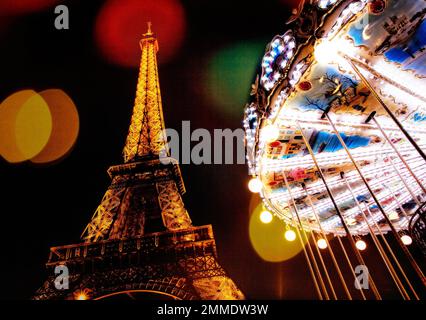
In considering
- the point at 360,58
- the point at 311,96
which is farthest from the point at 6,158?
the point at 360,58

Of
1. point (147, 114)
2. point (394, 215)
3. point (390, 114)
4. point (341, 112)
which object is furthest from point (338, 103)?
point (147, 114)

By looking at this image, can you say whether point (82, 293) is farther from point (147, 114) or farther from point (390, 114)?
point (147, 114)

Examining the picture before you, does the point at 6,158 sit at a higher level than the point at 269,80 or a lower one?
higher

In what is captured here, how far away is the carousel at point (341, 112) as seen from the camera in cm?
372

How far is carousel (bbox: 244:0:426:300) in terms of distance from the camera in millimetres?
3725

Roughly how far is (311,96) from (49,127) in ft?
50.6

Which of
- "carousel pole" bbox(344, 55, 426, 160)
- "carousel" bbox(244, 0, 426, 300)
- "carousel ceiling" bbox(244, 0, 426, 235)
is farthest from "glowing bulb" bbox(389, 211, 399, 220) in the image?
Result: "carousel pole" bbox(344, 55, 426, 160)

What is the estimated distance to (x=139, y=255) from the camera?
11914 mm

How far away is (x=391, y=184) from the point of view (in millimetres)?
7637

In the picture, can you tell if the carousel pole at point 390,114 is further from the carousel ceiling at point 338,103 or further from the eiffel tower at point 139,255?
the eiffel tower at point 139,255

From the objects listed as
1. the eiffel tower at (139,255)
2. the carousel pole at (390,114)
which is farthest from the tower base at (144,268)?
the carousel pole at (390,114)

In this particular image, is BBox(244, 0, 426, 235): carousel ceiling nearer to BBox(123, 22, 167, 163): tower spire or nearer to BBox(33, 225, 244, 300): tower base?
BBox(33, 225, 244, 300): tower base

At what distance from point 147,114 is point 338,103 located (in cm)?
1717
